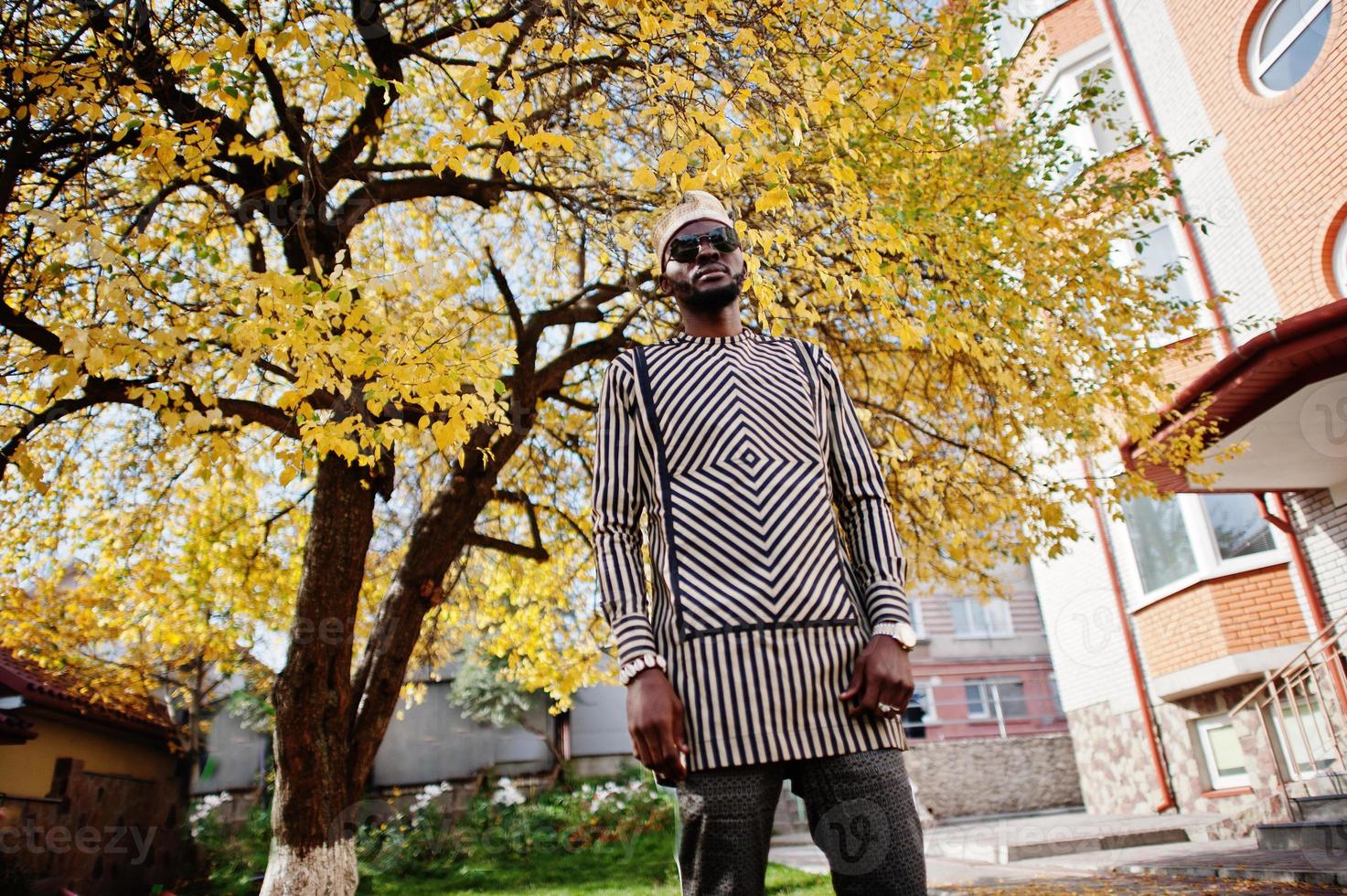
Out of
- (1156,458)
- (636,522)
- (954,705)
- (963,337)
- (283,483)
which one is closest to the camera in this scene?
(636,522)

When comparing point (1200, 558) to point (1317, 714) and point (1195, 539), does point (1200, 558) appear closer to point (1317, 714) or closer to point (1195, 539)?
point (1195, 539)

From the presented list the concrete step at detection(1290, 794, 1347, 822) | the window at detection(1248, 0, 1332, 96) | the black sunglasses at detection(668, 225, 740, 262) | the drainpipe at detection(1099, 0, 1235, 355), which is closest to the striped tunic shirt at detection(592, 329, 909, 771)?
the black sunglasses at detection(668, 225, 740, 262)

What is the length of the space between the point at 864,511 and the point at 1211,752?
12848mm

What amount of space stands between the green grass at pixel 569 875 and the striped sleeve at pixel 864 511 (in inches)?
346

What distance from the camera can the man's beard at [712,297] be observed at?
238cm

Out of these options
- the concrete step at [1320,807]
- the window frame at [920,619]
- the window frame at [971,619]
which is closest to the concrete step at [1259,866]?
the concrete step at [1320,807]

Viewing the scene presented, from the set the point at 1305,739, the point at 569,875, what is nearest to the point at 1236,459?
the point at 1305,739

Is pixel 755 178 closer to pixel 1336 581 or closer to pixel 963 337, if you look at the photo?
pixel 963 337

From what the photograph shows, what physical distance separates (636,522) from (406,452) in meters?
9.01

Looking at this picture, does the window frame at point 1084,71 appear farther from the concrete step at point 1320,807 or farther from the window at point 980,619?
the window at point 980,619

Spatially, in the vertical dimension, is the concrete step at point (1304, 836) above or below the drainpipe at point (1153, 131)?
below

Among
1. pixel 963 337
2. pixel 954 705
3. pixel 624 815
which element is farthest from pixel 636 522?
pixel 954 705

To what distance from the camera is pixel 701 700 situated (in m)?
1.87

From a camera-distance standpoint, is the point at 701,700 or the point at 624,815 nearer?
the point at 701,700
